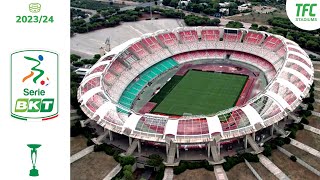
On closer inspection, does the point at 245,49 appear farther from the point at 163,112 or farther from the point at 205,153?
the point at 205,153

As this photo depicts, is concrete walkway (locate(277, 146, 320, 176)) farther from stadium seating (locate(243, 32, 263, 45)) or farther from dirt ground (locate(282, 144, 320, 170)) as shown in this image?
stadium seating (locate(243, 32, 263, 45))

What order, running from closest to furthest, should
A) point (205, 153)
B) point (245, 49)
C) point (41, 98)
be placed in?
point (41, 98), point (205, 153), point (245, 49)

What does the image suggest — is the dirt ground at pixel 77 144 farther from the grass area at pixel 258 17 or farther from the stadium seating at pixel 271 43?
the grass area at pixel 258 17

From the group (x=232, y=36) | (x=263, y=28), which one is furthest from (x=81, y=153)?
(x=263, y=28)

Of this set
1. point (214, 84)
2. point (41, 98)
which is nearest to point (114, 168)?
point (41, 98)

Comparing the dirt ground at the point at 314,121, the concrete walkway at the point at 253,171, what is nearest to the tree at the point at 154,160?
the concrete walkway at the point at 253,171

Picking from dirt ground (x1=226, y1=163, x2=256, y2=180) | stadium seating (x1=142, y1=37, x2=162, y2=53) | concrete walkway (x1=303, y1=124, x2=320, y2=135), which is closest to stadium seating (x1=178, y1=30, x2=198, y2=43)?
stadium seating (x1=142, y1=37, x2=162, y2=53)
